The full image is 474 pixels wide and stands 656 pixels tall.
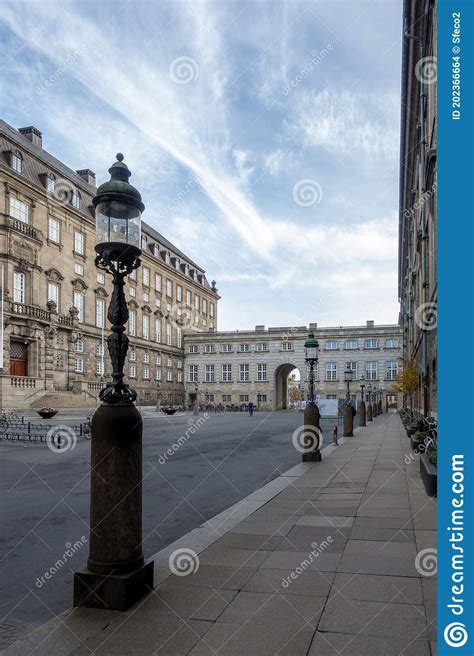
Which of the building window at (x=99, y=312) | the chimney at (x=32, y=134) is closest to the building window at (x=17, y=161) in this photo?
the chimney at (x=32, y=134)

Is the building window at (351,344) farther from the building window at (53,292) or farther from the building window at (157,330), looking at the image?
the building window at (53,292)

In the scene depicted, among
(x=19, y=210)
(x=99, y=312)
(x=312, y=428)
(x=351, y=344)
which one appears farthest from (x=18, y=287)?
(x=351, y=344)

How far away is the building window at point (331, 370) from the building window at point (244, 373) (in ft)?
39.5

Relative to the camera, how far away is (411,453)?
1717cm

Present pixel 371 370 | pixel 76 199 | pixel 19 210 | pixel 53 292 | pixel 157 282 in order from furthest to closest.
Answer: pixel 371 370, pixel 157 282, pixel 76 199, pixel 53 292, pixel 19 210

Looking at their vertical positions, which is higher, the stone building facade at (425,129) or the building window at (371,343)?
the stone building facade at (425,129)

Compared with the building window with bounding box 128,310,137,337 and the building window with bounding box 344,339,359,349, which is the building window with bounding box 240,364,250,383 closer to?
the building window with bounding box 344,339,359,349

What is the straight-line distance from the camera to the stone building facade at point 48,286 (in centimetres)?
4047

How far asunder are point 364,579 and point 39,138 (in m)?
52.4

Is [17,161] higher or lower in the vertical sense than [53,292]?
higher

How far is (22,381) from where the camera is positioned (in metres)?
39.2

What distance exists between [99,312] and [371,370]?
41.2 metres

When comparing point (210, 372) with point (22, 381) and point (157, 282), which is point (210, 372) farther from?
point (22, 381)

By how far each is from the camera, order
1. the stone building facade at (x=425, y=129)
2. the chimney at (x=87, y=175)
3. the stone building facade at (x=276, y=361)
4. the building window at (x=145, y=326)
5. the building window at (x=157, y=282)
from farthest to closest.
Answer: the stone building facade at (x=276, y=361) → the building window at (x=157, y=282) → the building window at (x=145, y=326) → the chimney at (x=87, y=175) → the stone building facade at (x=425, y=129)
